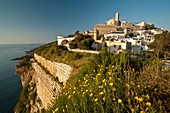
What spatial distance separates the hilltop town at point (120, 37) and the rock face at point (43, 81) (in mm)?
3814

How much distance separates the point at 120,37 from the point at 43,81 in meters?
27.3

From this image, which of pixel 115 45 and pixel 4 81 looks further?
pixel 4 81

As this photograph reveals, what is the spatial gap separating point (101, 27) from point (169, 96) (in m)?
46.8

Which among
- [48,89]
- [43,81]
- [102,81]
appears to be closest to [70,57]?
[48,89]

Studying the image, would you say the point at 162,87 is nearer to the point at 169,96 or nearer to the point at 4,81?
the point at 169,96

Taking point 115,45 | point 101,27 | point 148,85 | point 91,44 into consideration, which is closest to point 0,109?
point 91,44

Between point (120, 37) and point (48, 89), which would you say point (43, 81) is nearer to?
point (48, 89)

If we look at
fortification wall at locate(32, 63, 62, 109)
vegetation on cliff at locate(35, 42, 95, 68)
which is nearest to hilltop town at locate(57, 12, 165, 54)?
vegetation on cliff at locate(35, 42, 95, 68)

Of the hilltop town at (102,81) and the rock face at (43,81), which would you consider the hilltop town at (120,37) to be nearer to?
the hilltop town at (102,81)

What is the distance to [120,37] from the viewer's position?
33.8m

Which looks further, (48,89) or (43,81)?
(43,81)

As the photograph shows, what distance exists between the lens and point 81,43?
19984mm

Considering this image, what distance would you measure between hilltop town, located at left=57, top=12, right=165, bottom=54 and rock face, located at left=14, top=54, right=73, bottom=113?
3.81 meters

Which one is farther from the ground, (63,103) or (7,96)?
Result: (63,103)
